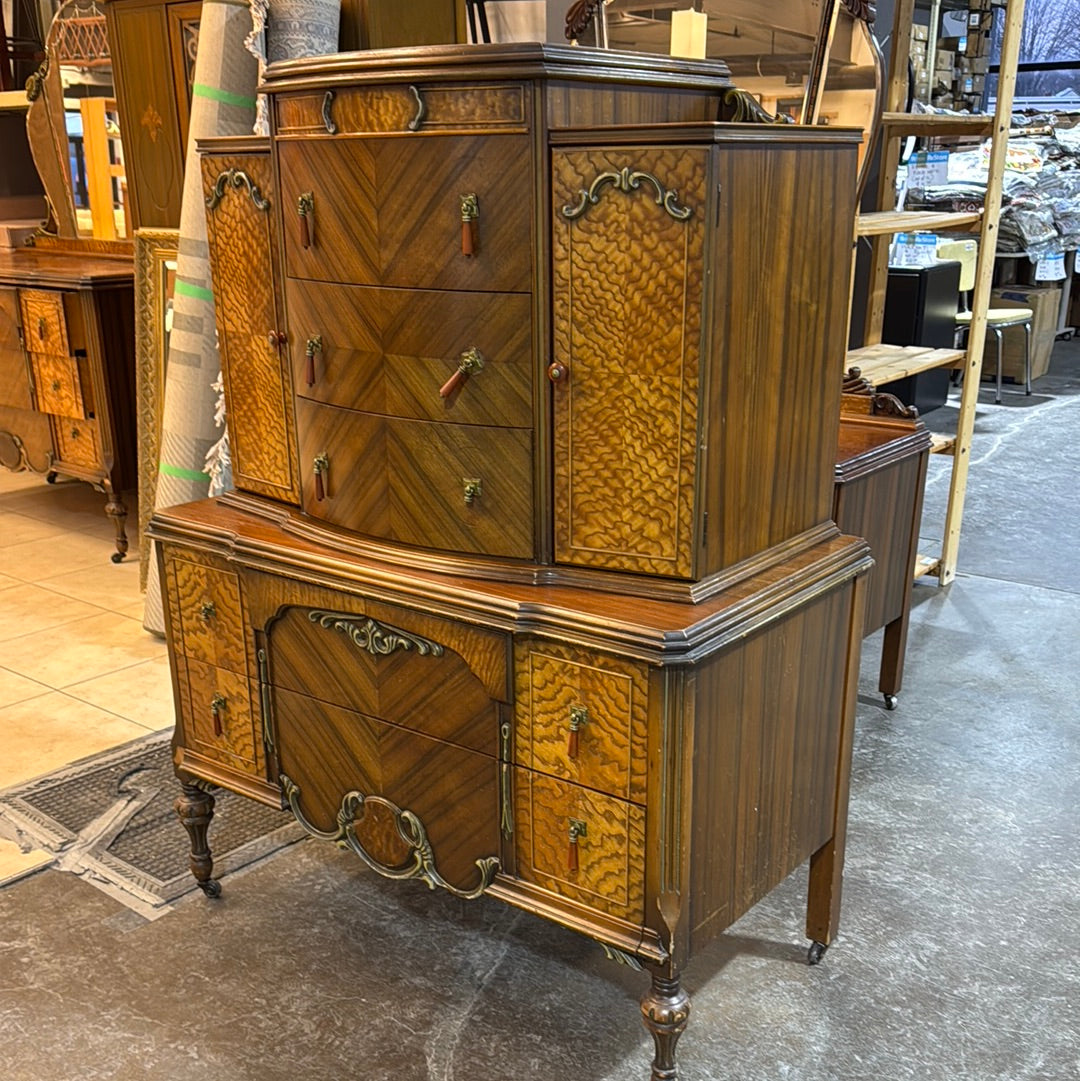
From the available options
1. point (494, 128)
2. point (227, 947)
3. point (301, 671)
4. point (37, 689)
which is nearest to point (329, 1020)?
point (227, 947)

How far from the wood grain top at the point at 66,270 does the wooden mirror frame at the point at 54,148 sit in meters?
0.06

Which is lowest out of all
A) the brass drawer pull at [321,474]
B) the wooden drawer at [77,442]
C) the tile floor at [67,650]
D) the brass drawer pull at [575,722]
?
the tile floor at [67,650]

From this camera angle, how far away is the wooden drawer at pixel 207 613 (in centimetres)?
212

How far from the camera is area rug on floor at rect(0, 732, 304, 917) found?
7.97 ft

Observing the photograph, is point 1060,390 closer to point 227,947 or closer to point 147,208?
point 147,208

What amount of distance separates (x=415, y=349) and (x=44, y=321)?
290cm

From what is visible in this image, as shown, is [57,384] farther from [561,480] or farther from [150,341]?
[561,480]

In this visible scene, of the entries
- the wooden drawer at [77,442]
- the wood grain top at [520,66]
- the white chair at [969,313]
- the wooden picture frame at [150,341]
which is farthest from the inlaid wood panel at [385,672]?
the white chair at [969,313]

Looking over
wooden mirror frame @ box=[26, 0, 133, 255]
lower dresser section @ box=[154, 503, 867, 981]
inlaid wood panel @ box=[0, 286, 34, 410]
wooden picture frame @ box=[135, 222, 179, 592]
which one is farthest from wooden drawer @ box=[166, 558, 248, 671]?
wooden mirror frame @ box=[26, 0, 133, 255]

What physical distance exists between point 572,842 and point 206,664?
84 cm

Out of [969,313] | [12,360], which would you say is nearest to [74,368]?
[12,360]

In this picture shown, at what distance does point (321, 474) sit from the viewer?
1964 millimetres

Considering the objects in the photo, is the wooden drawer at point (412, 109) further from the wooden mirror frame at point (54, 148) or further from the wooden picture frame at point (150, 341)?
the wooden mirror frame at point (54, 148)

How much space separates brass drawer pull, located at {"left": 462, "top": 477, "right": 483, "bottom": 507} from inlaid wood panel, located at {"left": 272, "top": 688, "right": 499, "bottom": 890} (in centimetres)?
39
